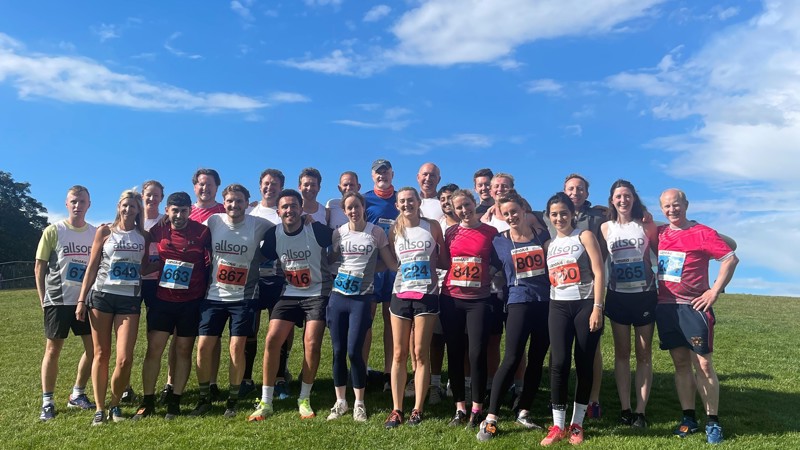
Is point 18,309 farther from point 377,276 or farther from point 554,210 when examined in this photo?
point 554,210

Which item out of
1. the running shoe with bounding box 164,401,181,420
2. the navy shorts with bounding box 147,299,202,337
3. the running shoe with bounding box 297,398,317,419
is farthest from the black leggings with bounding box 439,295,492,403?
the running shoe with bounding box 164,401,181,420

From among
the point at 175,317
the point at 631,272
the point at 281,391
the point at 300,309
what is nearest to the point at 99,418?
the point at 175,317

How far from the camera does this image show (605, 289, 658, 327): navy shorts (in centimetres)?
513

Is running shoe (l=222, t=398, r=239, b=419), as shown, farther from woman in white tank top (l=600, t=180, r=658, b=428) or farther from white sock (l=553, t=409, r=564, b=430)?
woman in white tank top (l=600, t=180, r=658, b=428)

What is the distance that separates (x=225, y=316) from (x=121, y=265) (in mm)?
1170

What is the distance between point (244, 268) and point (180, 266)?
2.07 ft

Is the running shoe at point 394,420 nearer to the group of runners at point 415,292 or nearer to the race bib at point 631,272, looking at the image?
the group of runners at point 415,292

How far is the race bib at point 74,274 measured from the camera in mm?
5875

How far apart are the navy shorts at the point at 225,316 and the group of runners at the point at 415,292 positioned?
0.01 metres

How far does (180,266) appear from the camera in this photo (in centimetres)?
540

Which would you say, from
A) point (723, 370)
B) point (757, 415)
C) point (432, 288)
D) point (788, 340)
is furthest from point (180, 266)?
point (788, 340)

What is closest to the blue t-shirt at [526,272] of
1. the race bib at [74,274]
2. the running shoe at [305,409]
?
the running shoe at [305,409]

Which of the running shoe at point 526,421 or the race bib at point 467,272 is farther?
the running shoe at point 526,421

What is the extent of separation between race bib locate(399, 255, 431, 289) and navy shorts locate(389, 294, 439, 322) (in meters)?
0.14
